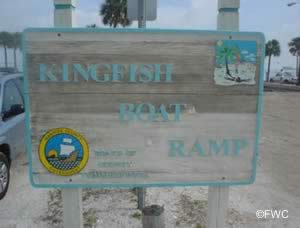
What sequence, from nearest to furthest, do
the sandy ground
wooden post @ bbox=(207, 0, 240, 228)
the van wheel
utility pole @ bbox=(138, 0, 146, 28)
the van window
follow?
wooden post @ bbox=(207, 0, 240, 228), utility pole @ bbox=(138, 0, 146, 28), the sandy ground, the van wheel, the van window

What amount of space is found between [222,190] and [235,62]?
106 cm

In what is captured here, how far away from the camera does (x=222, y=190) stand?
2758 mm

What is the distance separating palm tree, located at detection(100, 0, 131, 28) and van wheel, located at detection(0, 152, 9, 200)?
25082 mm

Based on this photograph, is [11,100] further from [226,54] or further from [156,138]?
[226,54]

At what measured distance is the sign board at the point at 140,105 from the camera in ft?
7.90

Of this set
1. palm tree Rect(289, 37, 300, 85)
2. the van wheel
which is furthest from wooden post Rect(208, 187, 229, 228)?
palm tree Rect(289, 37, 300, 85)

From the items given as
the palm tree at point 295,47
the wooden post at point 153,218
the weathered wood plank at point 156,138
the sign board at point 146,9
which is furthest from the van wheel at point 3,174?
the palm tree at point 295,47

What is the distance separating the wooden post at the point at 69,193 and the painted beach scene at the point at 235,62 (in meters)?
1.12

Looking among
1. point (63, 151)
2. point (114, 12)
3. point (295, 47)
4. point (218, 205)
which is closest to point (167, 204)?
point (218, 205)

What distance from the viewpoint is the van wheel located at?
4.30m

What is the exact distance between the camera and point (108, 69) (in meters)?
2.43

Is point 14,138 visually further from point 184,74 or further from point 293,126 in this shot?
point 293,126

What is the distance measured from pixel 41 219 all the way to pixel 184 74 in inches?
93.4

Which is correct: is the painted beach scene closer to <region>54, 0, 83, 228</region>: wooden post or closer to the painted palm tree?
the painted palm tree
